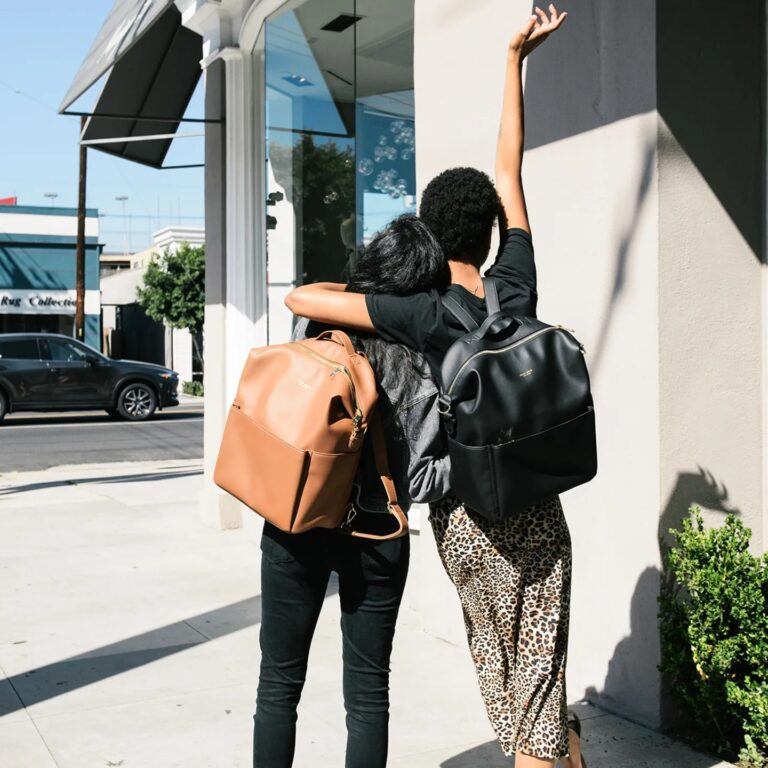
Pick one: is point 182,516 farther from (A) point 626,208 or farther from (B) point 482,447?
(B) point 482,447

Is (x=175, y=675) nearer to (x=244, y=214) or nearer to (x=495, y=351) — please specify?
(x=495, y=351)

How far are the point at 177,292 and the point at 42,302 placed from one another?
6403mm

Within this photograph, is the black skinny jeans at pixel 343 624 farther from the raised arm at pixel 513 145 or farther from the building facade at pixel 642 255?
the building facade at pixel 642 255

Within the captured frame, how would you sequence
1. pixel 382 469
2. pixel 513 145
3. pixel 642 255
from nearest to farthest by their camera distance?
pixel 382 469, pixel 513 145, pixel 642 255

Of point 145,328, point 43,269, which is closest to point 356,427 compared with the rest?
point 43,269

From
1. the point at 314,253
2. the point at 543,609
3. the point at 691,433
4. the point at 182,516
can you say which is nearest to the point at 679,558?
the point at 691,433

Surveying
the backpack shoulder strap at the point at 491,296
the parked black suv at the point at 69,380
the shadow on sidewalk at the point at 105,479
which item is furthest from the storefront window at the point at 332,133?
the parked black suv at the point at 69,380

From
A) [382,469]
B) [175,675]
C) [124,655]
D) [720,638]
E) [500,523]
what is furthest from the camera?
[124,655]

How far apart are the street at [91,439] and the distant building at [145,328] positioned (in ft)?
41.3

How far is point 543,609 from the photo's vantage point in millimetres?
2719

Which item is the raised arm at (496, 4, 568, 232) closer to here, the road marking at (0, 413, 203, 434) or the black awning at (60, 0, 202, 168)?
the black awning at (60, 0, 202, 168)

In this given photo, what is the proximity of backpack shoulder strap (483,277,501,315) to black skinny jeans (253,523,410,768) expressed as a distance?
0.65 meters

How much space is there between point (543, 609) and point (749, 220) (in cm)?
201

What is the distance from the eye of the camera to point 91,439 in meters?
16.3
